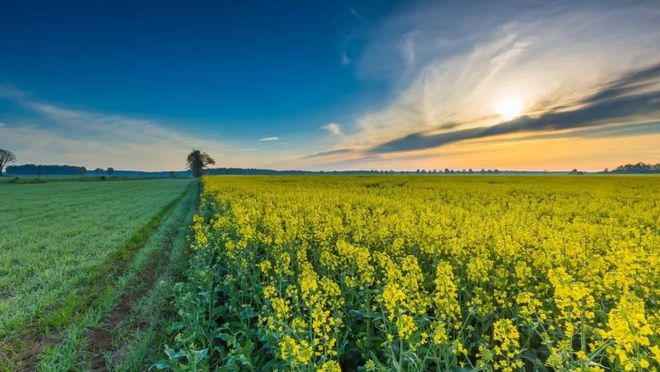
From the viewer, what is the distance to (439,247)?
21.4ft

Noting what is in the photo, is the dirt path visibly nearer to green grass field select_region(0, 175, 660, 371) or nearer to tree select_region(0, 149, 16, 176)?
green grass field select_region(0, 175, 660, 371)

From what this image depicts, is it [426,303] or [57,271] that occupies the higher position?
[426,303]

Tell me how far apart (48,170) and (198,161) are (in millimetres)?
81801

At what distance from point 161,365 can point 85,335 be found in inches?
107

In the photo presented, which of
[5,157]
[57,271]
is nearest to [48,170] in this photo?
[5,157]

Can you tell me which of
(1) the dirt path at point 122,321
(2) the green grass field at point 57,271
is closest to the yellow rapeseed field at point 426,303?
(1) the dirt path at point 122,321

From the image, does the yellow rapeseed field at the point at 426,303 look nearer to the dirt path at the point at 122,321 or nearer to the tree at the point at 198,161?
the dirt path at the point at 122,321

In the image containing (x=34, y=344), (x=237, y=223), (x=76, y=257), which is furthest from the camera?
(x=76, y=257)

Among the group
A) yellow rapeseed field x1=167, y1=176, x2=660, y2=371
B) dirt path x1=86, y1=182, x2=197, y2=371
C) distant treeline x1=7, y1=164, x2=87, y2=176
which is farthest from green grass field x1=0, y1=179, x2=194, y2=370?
distant treeline x1=7, y1=164, x2=87, y2=176

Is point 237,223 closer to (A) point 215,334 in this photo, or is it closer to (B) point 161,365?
(A) point 215,334

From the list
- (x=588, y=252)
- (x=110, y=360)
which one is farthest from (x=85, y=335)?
(x=588, y=252)

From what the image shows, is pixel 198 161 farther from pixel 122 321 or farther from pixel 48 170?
pixel 122 321

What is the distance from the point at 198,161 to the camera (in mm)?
127812

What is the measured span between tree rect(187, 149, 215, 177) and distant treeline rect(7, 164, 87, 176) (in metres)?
60.4
